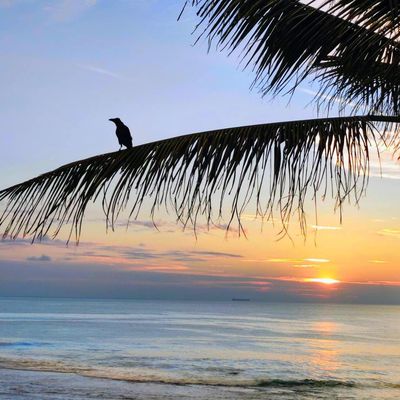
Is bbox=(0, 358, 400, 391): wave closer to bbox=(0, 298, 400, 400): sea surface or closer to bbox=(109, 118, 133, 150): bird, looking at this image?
bbox=(0, 298, 400, 400): sea surface

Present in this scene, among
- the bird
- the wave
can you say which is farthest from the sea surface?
the bird

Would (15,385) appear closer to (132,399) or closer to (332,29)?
(132,399)

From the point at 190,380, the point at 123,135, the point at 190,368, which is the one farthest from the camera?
the point at 190,368

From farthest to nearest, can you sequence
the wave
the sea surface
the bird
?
the wave
the sea surface
the bird

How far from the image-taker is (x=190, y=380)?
26.7 m

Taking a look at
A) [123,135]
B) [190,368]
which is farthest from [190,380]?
[123,135]

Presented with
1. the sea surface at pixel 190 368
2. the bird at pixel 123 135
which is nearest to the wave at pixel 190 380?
the sea surface at pixel 190 368

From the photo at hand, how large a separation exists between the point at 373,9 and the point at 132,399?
62.7 feet

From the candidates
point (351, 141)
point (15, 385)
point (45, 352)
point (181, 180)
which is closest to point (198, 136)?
point (181, 180)

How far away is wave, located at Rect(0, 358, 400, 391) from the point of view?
25.8 metres

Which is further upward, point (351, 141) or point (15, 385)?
point (351, 141)

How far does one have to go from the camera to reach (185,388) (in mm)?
23594

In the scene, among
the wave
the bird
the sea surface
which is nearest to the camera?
the bird

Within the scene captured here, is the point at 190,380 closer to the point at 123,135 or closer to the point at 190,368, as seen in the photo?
the point at 190,368
